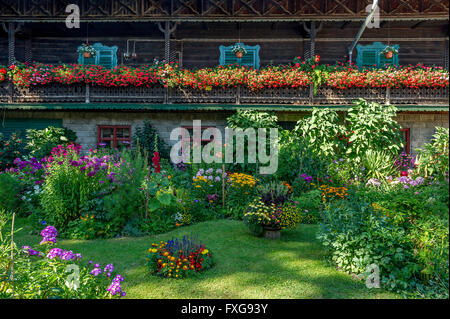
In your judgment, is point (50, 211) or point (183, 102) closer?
point (50, 211)

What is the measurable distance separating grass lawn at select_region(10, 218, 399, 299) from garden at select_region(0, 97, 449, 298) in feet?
0.09

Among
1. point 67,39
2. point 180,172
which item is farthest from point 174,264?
point 67,39

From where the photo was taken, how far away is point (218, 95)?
12367 millimetres

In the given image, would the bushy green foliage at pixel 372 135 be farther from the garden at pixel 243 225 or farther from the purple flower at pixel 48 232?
the purple flower at pixel 48 232

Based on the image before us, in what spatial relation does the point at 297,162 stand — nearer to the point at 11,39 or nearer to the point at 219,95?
the point at 219,95

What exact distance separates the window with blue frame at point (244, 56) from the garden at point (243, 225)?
4250 mm

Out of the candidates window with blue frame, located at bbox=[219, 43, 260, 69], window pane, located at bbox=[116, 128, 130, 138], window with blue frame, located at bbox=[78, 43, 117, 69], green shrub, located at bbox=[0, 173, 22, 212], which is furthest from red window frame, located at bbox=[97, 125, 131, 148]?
window with blue frame, located at bbox=[219, 43, 260, 69]

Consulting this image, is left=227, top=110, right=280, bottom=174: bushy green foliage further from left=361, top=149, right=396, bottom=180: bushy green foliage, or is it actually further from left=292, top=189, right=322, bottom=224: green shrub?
left=361, top=149, right=396, bottom=180: bushy green foliage

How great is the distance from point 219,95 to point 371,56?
25.0 feet

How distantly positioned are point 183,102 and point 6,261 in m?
9.28

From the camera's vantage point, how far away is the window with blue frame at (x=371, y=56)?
1418 cm

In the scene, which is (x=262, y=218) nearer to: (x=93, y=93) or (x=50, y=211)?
(x=50, y=211)

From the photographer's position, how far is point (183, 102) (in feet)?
40.9
